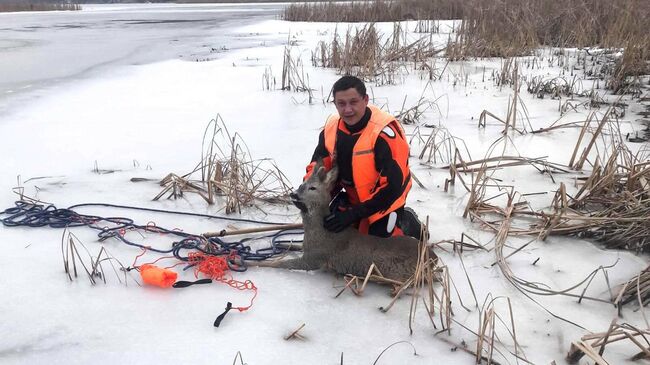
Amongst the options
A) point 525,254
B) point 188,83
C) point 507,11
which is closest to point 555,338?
point 525,254

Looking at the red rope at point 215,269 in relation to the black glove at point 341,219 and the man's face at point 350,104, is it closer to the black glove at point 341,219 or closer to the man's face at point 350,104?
the black glove at point 341,219

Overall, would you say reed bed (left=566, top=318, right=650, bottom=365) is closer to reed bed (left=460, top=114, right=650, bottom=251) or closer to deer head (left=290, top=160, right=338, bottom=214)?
reed bed (left=460, top=114, right=650, bottom=251)

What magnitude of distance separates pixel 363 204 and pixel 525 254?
1.07 m

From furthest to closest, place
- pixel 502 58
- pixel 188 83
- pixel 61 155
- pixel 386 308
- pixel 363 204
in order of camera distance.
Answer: pixel 502 58 → pixel 188 83 → pixel 61 155 → pixel 363 204 → pixel 386 308

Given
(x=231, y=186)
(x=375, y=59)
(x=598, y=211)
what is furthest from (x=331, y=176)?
(x=375, y=59)

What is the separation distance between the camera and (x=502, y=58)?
9.18m

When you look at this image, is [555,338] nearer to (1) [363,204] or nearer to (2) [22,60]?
(1) [363,204]

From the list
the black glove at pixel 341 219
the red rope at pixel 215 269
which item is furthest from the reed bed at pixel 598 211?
the red rope at pixel 215 269

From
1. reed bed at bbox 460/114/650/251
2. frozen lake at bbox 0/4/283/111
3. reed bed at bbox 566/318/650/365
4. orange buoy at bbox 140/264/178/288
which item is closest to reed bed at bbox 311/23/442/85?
frozen lake at bbox 0/4/283/111

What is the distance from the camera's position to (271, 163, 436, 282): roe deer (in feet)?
9.32

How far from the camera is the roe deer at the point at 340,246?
2.84m

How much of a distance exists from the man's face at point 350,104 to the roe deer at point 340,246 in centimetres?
30

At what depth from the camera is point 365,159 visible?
9.53ft

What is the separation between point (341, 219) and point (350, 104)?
1.97ft
